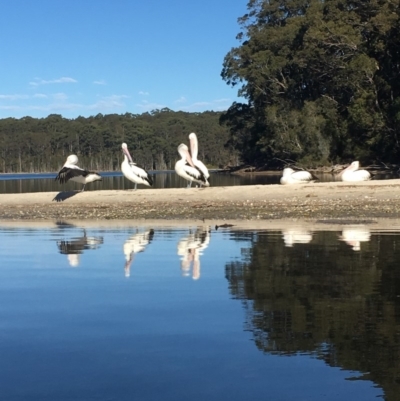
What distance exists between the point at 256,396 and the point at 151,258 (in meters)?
5.61

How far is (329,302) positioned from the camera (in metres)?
6.95

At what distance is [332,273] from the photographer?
27.8 feet

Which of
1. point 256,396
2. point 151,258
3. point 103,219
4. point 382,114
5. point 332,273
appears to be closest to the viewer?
point 256,396

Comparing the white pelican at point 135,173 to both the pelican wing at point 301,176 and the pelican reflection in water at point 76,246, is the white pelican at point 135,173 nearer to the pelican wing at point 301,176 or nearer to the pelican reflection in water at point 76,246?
the pelican wing at point 301,176

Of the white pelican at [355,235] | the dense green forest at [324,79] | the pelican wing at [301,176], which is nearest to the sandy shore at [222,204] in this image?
the white pelican at [355,235]

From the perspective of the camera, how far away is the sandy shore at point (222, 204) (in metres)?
16.3

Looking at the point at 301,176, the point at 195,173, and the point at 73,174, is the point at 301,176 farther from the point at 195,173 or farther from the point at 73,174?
the point at 73,174

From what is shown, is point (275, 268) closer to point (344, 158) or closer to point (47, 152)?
point (344, 158)

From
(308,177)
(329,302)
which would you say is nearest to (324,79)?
(308,177)

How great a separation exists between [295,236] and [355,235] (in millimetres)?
883

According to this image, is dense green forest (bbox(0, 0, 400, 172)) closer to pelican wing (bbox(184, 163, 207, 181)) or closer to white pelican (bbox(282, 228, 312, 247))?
pelican wing (bbox(184, 163, 207, 181))

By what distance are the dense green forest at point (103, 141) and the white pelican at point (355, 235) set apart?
99240 mm

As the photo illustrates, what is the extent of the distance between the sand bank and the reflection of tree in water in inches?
213

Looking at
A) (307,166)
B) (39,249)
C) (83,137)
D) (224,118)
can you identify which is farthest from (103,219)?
(83,137)
